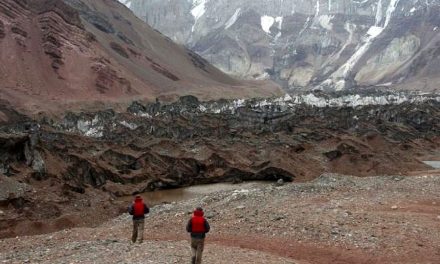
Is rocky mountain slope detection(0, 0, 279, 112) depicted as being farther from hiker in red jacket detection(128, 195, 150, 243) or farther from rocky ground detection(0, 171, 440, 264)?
hiker in red jacket detection(128, 195, 150, 243)

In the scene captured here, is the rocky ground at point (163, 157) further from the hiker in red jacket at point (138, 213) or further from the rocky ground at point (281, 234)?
the hiker in red jacket at point (138, 213)

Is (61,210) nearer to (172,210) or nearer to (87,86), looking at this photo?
(172,210)

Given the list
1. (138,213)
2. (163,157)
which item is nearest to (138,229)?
(138,213)

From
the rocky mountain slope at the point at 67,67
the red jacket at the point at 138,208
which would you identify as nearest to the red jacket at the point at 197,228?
the red jacket at the point at 138,208

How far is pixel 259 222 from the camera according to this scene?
942 inches

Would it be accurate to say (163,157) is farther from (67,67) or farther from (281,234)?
(67,67)

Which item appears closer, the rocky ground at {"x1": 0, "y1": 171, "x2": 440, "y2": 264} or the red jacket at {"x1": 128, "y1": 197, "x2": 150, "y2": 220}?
the rocky ground at {"x1": 0, "y1": 171, "x2": 440, "y2": 264}

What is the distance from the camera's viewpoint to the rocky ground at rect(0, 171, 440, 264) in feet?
63.4

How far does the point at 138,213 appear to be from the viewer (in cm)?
2011

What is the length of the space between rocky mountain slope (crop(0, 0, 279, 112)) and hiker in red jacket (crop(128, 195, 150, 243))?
83515 millimetres

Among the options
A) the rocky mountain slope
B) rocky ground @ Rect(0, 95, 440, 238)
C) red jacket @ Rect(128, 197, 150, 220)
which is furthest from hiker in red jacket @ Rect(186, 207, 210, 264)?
the rocky mountain slope

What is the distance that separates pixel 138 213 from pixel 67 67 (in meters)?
112

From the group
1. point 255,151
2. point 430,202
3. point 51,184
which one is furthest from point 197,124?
point 430,202

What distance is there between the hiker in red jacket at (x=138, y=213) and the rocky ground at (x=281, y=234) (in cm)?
48
